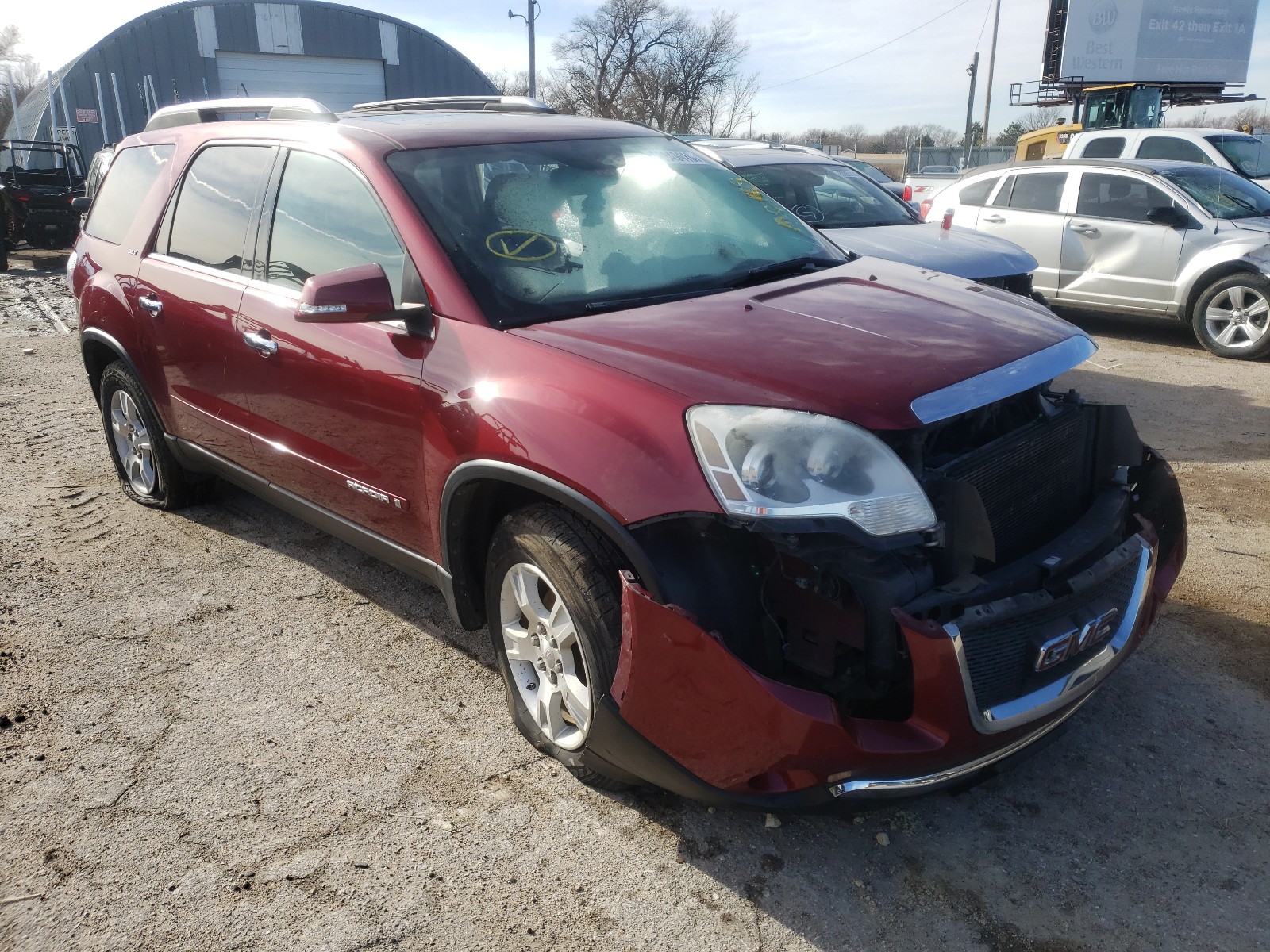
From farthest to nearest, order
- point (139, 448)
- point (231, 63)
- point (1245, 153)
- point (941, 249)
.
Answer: point (231, 63) → point (1245, 153) → point (941, 249) → point (139, 448)

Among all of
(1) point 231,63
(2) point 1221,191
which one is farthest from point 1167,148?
(1) point 231,63

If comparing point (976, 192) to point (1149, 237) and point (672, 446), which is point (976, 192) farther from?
point (672, 446)

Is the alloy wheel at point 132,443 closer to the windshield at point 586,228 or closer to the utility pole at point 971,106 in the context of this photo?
the windshield at point 586,228

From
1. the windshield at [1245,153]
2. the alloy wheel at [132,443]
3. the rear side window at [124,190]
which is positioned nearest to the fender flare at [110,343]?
the alloy wheel at [132,443]

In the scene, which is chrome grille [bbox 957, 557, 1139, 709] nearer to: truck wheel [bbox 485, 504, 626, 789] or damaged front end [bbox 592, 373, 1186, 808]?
damaged front end [bbox 592, 373, 1186, 808]

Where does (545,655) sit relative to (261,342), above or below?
below

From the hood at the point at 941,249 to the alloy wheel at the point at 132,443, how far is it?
4077 millimetres

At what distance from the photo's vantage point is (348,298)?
8.70 feet

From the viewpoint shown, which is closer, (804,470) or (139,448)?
(804,470)

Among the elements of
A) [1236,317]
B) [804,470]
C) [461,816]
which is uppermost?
[804,470]

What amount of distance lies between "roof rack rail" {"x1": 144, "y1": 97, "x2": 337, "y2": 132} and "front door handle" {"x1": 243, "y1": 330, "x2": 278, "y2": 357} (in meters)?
0.80

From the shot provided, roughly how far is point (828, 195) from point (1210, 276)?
3.37 m

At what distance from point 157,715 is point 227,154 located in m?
2.16

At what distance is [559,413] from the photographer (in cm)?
235
